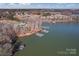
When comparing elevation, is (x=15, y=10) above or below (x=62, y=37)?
above

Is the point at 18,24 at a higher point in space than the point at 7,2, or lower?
lower

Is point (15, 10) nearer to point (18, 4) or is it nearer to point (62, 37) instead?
→ point (18, 4)

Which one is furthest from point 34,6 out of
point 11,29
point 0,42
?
point 0,42

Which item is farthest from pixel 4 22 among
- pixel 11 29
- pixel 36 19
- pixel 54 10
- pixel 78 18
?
pixel 78 18

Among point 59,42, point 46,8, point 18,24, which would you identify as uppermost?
point 46,8

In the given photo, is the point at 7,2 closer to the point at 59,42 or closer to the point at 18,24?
the point at 18,24
